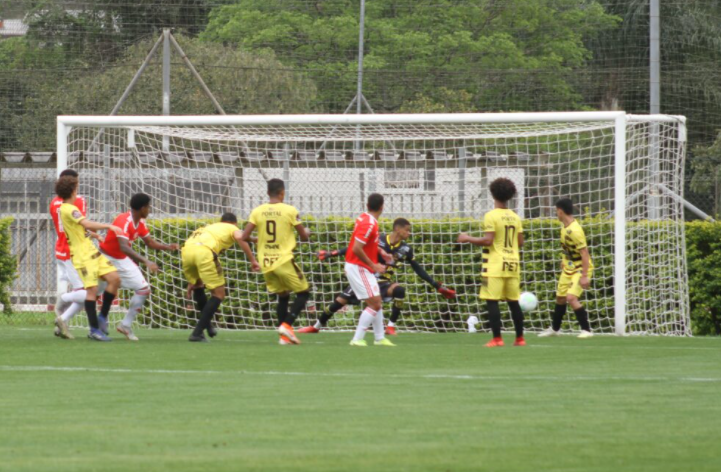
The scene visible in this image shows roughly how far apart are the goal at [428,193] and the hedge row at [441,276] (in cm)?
2

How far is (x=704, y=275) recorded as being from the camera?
18.3 meters

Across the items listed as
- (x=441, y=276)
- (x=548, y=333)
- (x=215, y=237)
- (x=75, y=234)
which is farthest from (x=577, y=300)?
(x=75, y=234)

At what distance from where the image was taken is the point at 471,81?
34.9m

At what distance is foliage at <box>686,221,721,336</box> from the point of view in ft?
59.8

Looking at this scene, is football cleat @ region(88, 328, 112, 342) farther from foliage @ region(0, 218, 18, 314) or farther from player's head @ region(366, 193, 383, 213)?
foliage @ region(0, 218, 18, 314)

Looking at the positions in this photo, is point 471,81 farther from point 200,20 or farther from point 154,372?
point 154,372

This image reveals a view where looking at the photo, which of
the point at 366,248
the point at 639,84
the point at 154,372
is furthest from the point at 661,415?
the point at 639,84

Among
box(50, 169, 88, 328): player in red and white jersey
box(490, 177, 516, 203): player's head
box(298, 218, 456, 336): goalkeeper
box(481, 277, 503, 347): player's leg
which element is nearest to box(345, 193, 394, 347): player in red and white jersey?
box(481, 277, 503, 347): player's leg

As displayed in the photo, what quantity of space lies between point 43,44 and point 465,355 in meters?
31.7

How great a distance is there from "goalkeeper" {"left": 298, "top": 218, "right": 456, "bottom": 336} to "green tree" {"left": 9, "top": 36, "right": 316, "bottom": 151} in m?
15.8

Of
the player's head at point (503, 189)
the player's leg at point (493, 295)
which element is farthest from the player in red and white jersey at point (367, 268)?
the player's head at point (503, 189)

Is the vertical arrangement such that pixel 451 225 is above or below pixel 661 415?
above

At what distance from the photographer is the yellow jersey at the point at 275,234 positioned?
14.4m

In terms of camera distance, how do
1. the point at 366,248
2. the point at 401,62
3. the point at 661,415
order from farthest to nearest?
the point at 401,62 → the point at 366,248 → the point at 661,415
